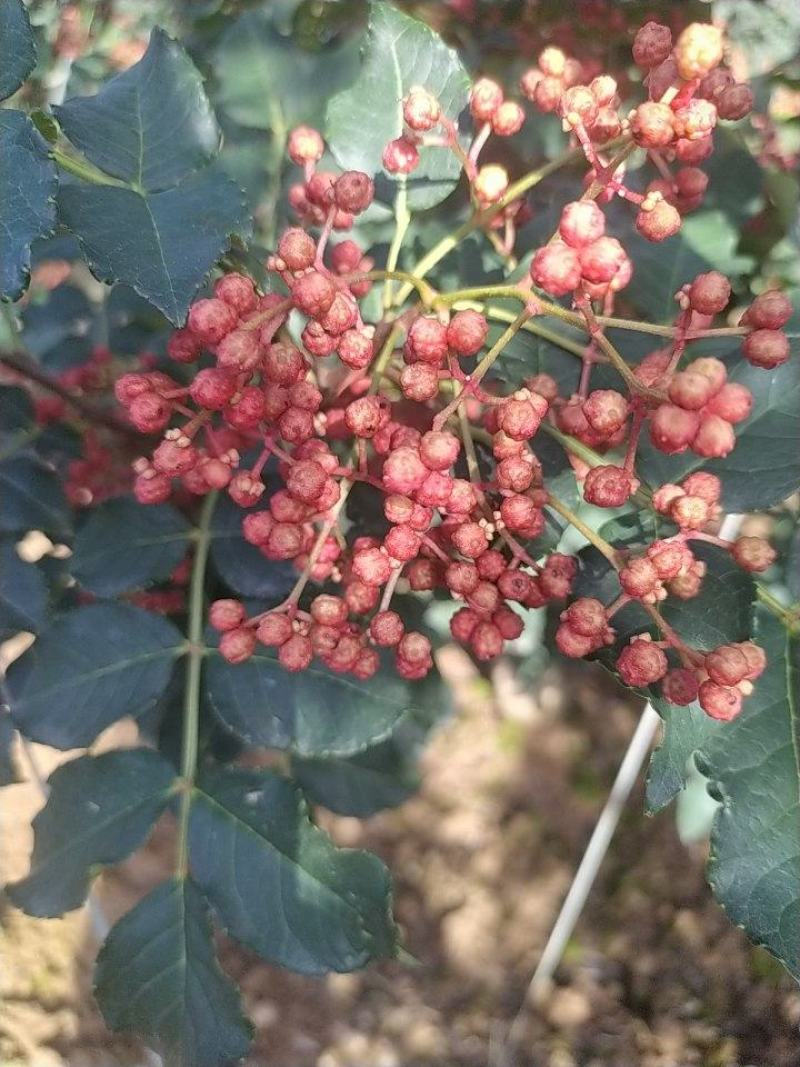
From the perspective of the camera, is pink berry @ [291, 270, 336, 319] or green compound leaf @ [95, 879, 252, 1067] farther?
green compound leaf @ [95, 879, 252, 1067]

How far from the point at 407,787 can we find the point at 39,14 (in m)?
1.72

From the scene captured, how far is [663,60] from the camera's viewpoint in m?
0.81

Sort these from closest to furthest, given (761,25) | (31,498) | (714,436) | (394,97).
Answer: (714,436), (394,97), (31,498), (761,25)

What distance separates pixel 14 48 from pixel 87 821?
791 millimetres

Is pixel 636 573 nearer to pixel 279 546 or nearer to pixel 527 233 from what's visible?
pixel 279 546

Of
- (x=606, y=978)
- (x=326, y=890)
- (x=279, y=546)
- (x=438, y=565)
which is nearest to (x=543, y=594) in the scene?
(x=438, y=565)

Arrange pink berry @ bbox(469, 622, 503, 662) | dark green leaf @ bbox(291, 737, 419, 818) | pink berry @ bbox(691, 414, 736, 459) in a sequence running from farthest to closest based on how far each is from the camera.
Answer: dark green leaf @ bbox(291, 737, 419, 818) < pink berry @ bbox(469, 622, 503, 662) < pink berry @ bbox(691, 414, 736, 459)

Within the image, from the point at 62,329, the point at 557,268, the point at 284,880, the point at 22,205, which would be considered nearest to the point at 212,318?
the point at 22,205

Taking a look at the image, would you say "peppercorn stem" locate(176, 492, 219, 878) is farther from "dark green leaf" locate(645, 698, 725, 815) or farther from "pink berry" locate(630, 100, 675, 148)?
"pink berry" locate(630, 100, 675, 148)

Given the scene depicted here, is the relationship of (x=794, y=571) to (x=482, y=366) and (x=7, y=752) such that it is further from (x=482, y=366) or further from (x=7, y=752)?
(x=7, y=752)

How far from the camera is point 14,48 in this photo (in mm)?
850

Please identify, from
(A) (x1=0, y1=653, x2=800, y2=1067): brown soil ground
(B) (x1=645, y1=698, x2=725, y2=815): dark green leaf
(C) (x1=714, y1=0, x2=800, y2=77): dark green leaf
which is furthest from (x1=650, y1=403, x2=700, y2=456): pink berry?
(C) (x1=714, y1=0, x2=800, y2=77): dark green leaf

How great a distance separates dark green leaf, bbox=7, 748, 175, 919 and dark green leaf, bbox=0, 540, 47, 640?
0.19 meters

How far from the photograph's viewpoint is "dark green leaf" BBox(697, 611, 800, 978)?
A: 81 cm
